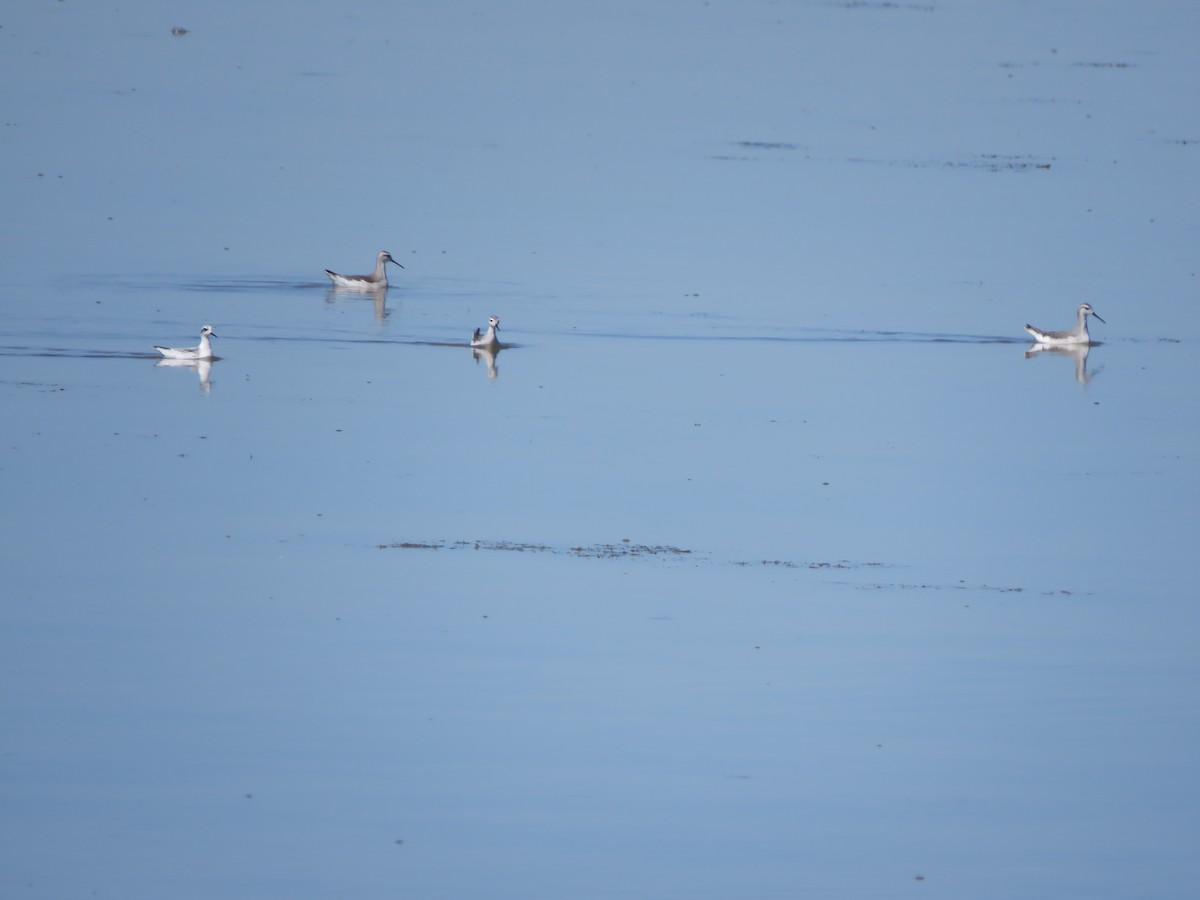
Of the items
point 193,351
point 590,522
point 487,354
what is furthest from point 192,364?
point 590,522

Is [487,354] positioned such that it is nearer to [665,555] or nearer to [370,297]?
[370,297]

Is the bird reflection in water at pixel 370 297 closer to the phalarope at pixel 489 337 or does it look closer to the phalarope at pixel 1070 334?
the phalarope at pixel 489 337

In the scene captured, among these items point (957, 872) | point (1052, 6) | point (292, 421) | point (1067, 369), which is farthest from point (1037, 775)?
point (1052, 6)

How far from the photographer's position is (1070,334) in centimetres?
2233

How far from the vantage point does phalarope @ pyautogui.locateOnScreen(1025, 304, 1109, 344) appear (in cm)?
2231

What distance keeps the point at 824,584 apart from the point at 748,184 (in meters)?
19.6

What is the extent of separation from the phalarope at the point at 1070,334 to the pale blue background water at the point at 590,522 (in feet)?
0.99

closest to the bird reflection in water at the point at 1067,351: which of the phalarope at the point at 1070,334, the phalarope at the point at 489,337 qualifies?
the phalarope at the point at 1070,334

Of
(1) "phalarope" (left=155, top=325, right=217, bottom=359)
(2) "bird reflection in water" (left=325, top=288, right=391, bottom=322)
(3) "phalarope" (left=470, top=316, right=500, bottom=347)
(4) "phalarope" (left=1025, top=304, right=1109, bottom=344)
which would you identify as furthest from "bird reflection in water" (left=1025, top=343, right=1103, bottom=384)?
(1) "phalarope" (left=155, top=325, right=217, bottom=359)

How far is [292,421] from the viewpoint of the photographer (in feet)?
54.9

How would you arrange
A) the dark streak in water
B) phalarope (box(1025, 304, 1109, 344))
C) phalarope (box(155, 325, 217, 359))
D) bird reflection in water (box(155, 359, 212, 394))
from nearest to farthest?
the dark streak in water
bird reflection in water (box(155, 359, 212, 394))
phalarope (box(155, 325, 217, 359))
phalarope (box(1025, 304, 1109, 344))

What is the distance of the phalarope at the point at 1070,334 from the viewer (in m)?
22.3

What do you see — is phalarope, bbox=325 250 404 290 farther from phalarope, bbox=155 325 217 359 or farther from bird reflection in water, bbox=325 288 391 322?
phalarope, bbox=155 325 217 359

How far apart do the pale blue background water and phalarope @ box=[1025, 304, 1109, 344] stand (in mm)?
301
